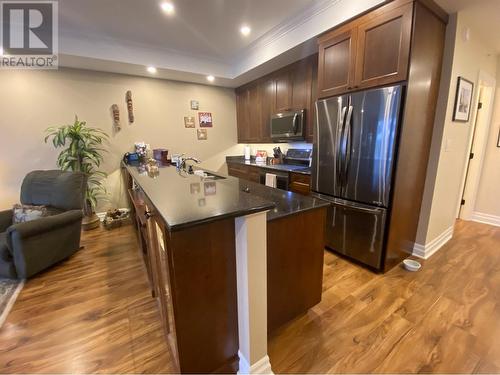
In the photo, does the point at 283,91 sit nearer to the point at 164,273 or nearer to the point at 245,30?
the point at 245,30

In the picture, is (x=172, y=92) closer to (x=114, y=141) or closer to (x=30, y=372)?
(x=114, y=141)

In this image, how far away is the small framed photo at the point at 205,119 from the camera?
14.4 ft

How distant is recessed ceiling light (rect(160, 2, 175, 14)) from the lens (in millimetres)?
2229

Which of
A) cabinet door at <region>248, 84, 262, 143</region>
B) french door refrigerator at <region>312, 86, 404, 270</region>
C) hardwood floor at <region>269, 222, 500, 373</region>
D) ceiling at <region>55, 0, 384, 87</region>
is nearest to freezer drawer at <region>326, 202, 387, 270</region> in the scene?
french door refrigerator at <region>312, 86, 404, 270</region>

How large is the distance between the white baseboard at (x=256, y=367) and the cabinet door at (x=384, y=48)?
2217 millimetres

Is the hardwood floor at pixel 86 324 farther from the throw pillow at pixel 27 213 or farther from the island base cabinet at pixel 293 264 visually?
the island base cabinet at pixel 293 264

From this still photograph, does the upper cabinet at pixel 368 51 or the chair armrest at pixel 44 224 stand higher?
the upper cabinet at pixel 368 51

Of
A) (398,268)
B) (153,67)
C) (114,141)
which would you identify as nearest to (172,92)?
(153,67)

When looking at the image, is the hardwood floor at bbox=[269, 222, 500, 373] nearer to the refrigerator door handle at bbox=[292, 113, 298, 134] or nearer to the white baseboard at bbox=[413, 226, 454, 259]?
the white baseboard at bbox=[413, 226, 454, 259]

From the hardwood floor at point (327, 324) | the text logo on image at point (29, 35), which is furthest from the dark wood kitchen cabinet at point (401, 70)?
the text logo on image at point (29, 35)

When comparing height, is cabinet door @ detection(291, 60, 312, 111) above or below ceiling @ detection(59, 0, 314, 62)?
below

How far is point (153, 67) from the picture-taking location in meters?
3.32

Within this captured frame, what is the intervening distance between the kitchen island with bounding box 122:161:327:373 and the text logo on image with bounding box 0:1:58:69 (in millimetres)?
2596

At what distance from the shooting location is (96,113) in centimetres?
354
